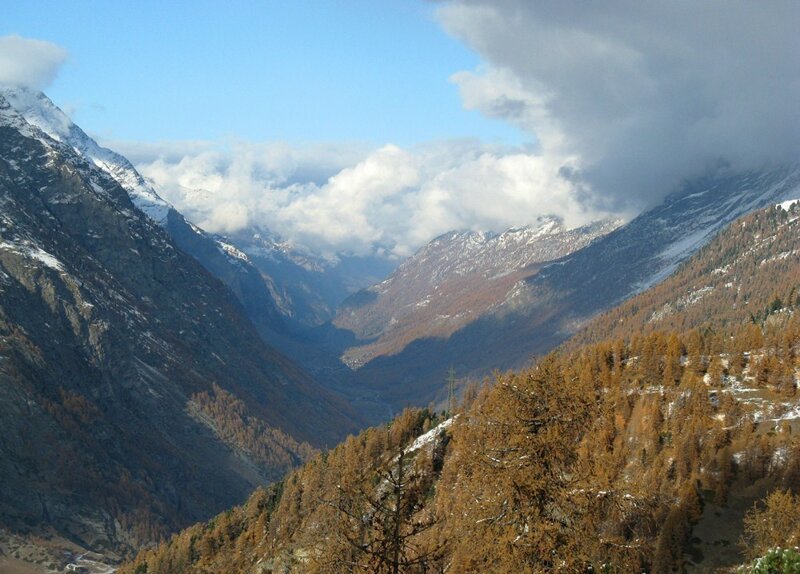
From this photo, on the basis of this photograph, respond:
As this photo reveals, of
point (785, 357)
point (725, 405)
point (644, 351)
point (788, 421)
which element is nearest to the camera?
point (788, 421)

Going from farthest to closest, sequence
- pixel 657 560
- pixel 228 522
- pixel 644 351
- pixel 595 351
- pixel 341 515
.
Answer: pixel 228 522
pixel 595 351
pixel 644 351
pixel 657 560
pixel 341 515

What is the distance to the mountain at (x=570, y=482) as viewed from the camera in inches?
1099

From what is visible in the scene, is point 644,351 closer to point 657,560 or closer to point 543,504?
point 657,560

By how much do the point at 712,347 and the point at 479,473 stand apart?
5481 inches

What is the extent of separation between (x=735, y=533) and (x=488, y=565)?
7687 cm

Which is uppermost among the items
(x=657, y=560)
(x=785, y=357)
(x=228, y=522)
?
(x=785, y=357)

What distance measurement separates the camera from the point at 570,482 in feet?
95.1

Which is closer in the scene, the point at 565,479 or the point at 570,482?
the point at 570,482

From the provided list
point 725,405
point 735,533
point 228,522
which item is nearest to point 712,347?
point 725,405

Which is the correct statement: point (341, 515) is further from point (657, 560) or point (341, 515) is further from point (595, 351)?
point (595, 351)

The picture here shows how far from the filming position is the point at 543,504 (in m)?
28.8

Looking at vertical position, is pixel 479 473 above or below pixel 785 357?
below

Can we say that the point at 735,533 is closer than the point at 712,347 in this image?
Yes

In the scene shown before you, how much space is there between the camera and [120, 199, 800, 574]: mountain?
27906mm
